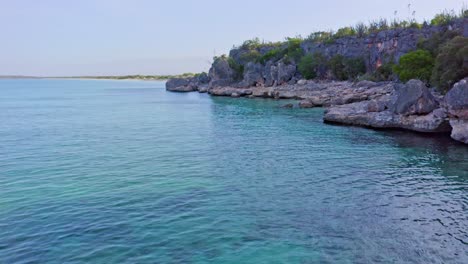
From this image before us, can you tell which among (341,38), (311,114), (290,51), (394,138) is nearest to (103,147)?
(394,138)

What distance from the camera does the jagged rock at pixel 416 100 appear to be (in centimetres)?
3825

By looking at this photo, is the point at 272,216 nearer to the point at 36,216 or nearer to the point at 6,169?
the point at 36,216

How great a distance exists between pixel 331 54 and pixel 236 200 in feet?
345

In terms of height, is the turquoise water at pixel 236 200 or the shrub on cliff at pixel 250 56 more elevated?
the shrub on cliff at pixel 250 56

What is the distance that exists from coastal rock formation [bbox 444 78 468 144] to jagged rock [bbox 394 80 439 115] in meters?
3.81

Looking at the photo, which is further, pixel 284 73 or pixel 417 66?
pixel 284 73

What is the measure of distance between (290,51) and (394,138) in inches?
3988

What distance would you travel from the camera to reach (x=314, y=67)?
4545 inches

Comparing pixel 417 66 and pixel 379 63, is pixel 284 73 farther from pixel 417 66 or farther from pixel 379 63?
pixel 417 66

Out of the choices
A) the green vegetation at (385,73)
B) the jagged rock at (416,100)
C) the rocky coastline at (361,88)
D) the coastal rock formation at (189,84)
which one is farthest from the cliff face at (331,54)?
the jagged rock at (416,100)

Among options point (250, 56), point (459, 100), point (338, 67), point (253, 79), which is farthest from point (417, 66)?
point (250, 56)

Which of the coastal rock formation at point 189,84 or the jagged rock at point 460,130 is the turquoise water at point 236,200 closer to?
the jagged rock at point 460,130

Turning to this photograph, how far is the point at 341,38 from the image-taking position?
118250 millimetres

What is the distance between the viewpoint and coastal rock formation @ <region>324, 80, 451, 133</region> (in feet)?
121
